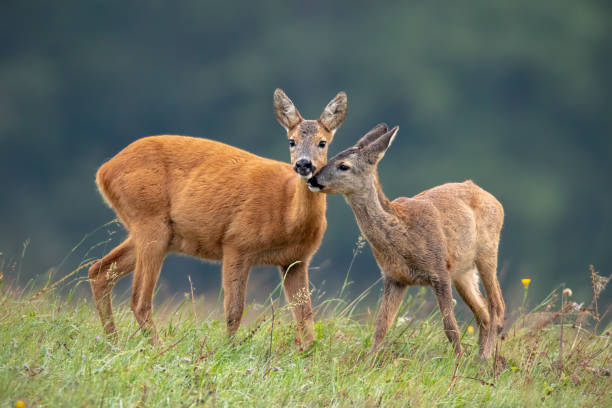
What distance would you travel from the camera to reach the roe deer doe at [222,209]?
265 inches

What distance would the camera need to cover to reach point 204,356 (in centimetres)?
521

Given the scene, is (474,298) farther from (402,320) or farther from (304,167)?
(304,167)

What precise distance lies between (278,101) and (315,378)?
282cm

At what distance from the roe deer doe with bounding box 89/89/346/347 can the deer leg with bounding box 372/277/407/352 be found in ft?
1.98

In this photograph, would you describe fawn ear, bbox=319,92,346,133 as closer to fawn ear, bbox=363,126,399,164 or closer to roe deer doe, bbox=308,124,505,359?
roe deer doe, bbox=308,124,505,359

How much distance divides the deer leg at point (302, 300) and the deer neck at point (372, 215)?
673mm

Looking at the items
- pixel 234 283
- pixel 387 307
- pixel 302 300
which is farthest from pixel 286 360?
pixel 234 283

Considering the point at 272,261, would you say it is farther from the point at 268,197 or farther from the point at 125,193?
the point at 125,193

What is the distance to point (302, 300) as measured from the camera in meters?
6.20

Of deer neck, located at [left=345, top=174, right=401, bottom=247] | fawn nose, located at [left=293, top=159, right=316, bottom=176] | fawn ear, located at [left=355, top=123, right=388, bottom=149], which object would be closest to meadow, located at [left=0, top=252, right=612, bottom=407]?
deer neck, located at [left=345, top=174, right=401, bottom=247]

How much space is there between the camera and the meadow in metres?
4.54

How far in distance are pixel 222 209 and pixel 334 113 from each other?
1.29 m

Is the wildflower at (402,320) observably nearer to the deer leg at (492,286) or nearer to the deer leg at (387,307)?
the deer leg at (387,307)

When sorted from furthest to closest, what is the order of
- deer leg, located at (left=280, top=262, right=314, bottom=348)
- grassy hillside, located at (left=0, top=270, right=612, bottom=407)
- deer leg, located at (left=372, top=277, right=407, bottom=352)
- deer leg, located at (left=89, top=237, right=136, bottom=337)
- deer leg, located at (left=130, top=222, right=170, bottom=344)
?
deer leg, located at (left=89, top=237, right=136, bottom=337)
deer leg, located at (left=130, top=222, right=170, bottom=344)
deer leg, located at (left=280, top=262, right=314, bottom=348)
deer leg, located at (left=372, top=277, right=407, bottom=352)
grassy hillside, located at (left=0, top=270, right=612, bottom=407)
